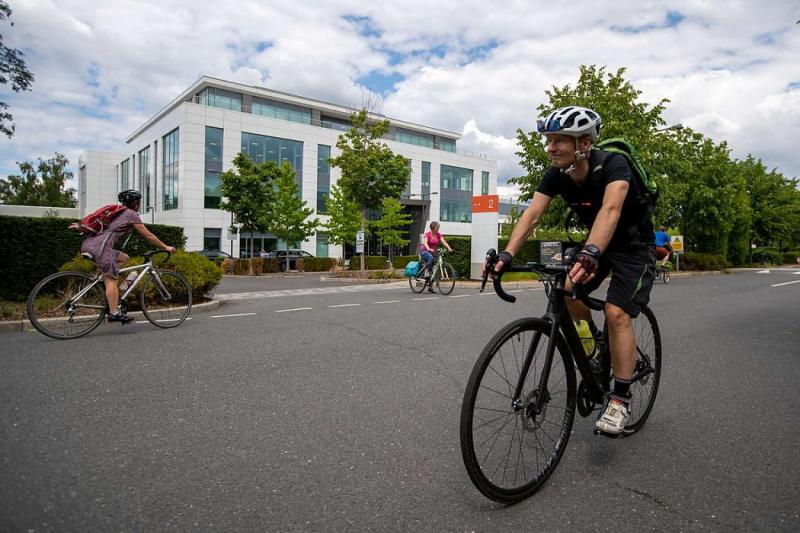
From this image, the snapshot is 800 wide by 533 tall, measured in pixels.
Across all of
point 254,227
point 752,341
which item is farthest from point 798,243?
point 752,341

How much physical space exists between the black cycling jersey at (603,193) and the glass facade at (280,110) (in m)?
50.4

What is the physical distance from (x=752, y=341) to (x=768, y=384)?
8.20 ft

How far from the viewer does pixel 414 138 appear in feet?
208

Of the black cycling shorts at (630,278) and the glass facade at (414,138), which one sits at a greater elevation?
the glass facade at (414,138)

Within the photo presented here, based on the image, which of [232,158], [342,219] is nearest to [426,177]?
[232,158]

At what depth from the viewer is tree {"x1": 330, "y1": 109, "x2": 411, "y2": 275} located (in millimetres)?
23172

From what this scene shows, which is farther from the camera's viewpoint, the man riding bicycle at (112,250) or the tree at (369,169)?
the tree at (369,169)

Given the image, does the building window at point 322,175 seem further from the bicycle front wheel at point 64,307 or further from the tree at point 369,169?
the bicycle front wheel at point 64,307

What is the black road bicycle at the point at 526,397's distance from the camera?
7.21ft

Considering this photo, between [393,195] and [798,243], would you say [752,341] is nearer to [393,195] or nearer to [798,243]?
[393,195]

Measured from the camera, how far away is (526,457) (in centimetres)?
247

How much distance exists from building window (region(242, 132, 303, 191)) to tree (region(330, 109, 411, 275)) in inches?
880

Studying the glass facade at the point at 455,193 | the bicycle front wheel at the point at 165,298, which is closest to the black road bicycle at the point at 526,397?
the bicycle front wheel at the point at 165,298

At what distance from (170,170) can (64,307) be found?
42.8 metres
